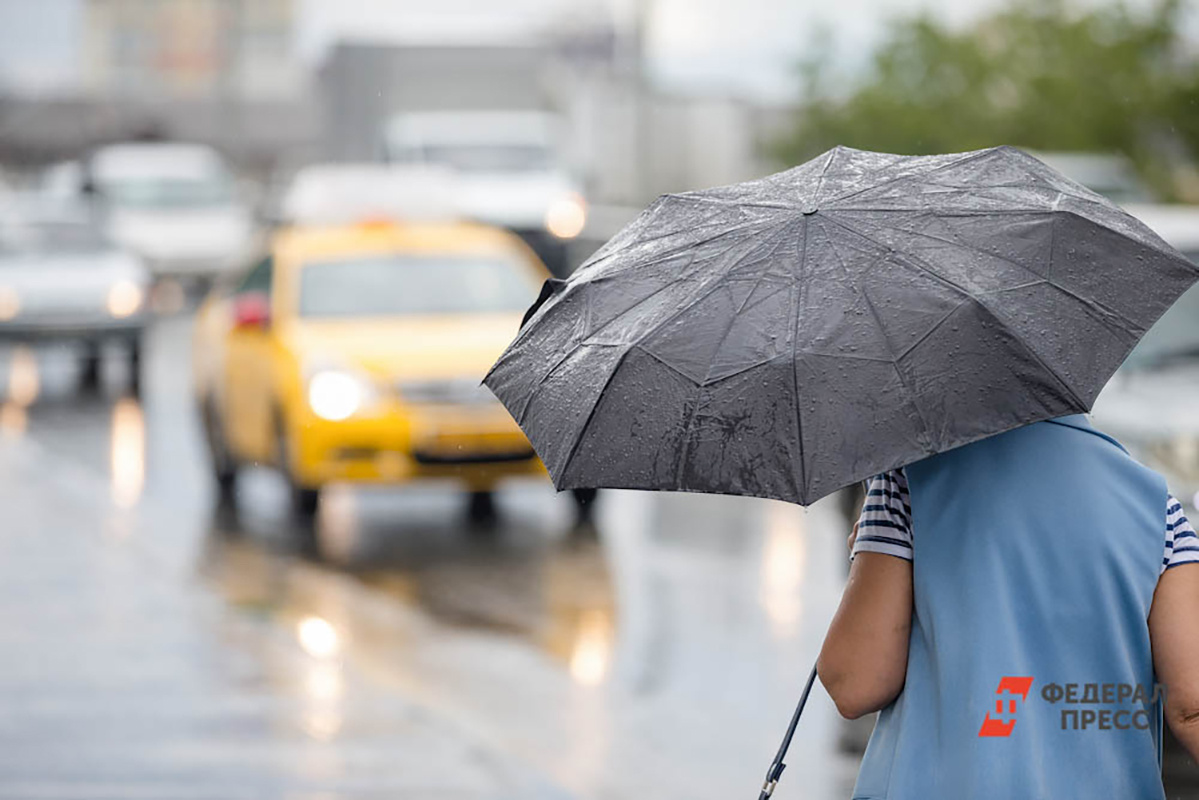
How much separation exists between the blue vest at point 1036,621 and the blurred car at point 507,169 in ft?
74.7

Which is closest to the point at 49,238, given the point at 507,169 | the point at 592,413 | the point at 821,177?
the point at 507,169

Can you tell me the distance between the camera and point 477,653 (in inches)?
320

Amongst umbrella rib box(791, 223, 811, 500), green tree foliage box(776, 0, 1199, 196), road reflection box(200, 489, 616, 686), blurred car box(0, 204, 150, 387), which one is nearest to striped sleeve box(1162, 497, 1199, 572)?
umbrella rib box(791, 223, 811, 500)

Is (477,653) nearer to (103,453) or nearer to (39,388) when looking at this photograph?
(103,453)

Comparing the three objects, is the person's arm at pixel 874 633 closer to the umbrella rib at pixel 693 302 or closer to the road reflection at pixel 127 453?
the umbrella rib at pixel 693 302

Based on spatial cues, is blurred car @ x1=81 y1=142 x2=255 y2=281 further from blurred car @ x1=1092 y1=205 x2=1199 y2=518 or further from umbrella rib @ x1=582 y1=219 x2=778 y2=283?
umbrella rib @ x1=582 y1=219 x2=778 y2=283

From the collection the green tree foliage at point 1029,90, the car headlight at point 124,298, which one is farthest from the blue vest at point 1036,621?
the green tree foliage at point 1029,90

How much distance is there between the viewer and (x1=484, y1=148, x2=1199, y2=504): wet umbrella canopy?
2.58 m

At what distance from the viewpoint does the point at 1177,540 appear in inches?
103

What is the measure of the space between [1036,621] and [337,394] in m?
8.72

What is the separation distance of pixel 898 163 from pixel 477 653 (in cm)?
533

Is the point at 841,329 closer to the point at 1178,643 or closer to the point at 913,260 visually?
the point at 913,260

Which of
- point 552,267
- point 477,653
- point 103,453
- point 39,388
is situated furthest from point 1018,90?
point 477,653

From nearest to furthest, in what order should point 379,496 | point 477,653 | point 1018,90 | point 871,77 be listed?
point 477,653, point 379,496, point 1018,90, point 871,77
